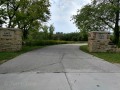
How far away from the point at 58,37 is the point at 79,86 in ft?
176

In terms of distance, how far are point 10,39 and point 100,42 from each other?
24.7ft

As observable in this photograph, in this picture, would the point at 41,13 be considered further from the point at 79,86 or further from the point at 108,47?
the point at 79,86

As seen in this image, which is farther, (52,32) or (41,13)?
(52,32)

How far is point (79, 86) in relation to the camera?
7172 millimetres

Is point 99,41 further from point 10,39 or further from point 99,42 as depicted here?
point 10,39

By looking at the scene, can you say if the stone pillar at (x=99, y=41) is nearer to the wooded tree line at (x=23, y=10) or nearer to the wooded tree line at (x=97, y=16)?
the wooded tree line at (x=97, y=16)

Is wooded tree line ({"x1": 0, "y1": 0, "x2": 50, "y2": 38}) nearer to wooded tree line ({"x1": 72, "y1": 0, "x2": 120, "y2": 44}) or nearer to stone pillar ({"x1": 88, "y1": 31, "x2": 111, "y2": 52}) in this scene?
wooded tree line ({"x1": 72, "y1": 0, "x2": 120, "y2": 44})

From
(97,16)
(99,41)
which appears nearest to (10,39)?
(99,41)


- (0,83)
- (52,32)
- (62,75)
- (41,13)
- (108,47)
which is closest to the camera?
(0,83)

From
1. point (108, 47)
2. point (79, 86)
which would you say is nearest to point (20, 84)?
point (79, 86)

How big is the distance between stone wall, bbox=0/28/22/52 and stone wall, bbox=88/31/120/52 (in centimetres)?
619

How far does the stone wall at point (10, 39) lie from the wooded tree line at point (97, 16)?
964 centimetres

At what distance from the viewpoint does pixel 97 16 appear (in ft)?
94.1

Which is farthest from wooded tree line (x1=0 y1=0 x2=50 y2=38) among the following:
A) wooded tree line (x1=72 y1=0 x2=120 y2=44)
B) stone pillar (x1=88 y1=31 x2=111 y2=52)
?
stone pillar (x1=88 y1=31 x2=111 y2=52)
